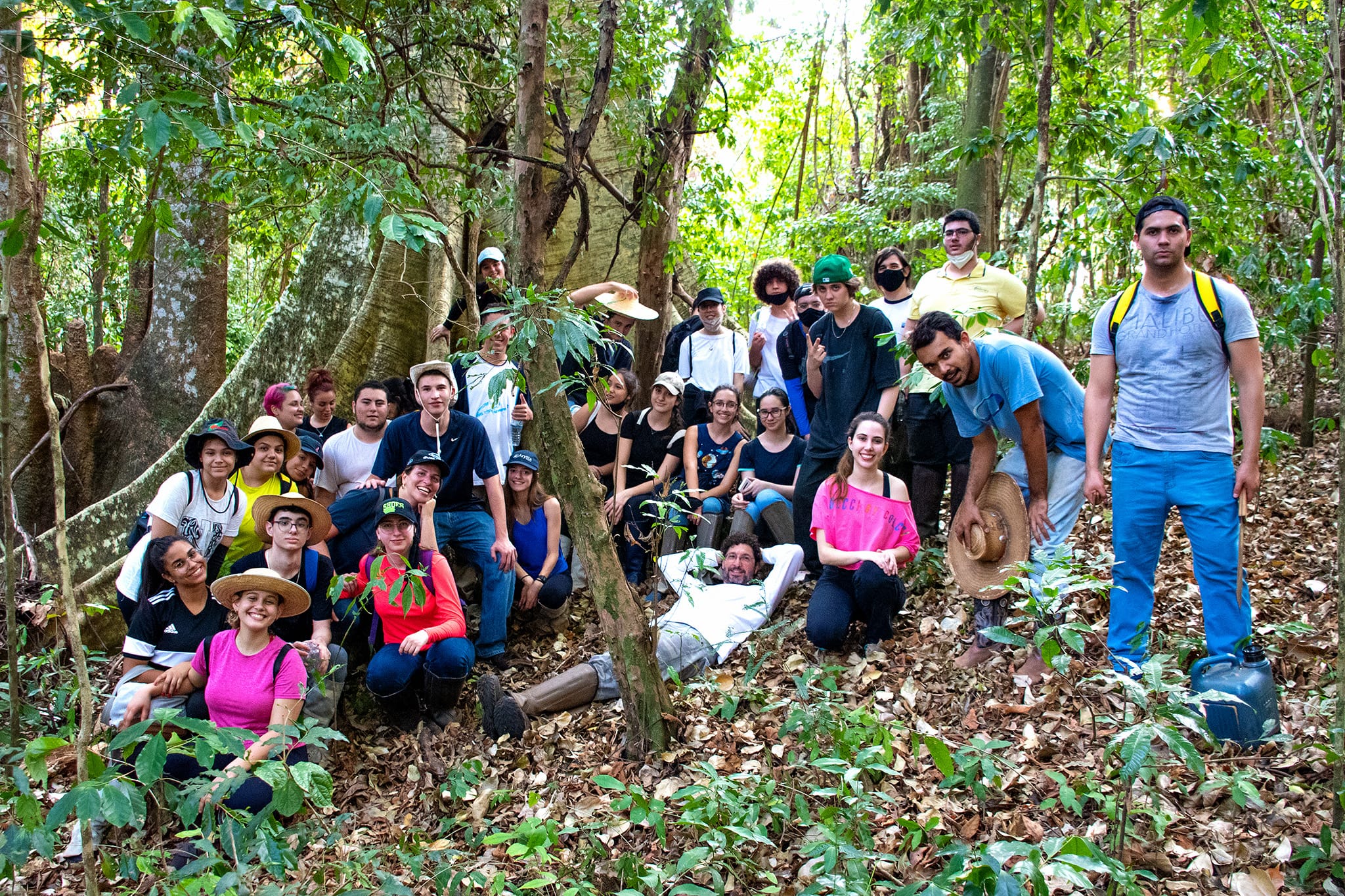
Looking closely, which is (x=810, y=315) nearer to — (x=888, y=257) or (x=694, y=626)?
(x=888, y=257)

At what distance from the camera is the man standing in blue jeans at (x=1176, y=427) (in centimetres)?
364

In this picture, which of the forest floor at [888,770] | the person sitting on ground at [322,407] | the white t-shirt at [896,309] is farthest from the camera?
the person sitting on ground at [322,407]

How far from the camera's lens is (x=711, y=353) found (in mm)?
7270

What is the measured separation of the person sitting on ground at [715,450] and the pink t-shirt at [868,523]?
1401 millimetres

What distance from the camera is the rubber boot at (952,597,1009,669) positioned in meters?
4.70

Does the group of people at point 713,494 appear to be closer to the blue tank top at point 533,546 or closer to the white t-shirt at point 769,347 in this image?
the blue tank top at point 533,546

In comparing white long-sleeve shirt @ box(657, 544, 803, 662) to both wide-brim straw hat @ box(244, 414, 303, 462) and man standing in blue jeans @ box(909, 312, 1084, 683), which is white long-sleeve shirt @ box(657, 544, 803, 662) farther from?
wide-brim straw hat @ box(244, 414, 303, 462)

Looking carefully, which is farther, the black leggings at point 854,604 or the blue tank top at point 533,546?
the blue tank top at point 533,546

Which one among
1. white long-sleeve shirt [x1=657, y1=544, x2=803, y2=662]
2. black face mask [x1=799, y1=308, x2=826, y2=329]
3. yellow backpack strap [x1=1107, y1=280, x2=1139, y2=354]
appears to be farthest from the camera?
black face mask [x1=799, y1=308, x2=826, y2=329]

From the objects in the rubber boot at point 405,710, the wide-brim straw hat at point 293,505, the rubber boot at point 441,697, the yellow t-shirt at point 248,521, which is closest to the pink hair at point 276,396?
the yellow t-shirt at point 248,521

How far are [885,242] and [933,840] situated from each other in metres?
8.15

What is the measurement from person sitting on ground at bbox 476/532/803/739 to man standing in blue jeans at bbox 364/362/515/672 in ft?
2.11

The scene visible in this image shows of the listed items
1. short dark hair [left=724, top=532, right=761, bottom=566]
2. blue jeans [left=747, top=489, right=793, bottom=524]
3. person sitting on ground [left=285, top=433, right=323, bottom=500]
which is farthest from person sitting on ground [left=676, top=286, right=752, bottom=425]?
person sitting on ground [left=285, top=433, right=323, bottom=500]

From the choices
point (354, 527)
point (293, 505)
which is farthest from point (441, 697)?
point (293, 505)
